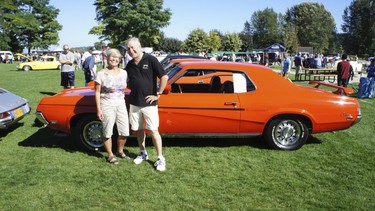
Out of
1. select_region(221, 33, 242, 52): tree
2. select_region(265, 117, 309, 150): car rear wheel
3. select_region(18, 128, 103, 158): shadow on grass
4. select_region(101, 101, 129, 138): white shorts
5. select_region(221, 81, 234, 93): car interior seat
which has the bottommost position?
select_region(18, 128, 103, 158): shadow on grass

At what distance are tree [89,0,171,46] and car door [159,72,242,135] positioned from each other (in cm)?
4835

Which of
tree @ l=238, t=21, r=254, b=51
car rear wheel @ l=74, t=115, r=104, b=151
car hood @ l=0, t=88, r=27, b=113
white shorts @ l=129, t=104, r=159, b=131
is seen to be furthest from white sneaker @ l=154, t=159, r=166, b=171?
tree @ l=238, t=21, r=254, b=51

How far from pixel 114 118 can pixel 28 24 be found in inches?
2648

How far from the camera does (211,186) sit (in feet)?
13.5

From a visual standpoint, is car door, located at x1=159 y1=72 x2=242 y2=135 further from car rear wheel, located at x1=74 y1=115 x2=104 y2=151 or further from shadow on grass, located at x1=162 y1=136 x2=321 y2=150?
car rear wheel, located at x1=74 y1=115 x2=104 y2=151

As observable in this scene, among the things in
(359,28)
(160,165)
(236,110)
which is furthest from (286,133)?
(359,28)

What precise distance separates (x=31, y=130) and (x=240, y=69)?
14.7 feet

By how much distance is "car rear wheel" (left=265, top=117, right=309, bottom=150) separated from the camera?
542 cm

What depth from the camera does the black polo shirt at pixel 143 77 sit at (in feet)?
14.2

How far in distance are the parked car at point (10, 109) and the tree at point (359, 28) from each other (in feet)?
260

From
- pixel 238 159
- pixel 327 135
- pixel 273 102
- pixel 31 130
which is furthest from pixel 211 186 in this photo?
pixel 31 130

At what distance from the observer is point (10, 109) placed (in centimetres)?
597

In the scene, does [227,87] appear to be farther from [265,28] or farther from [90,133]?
[265,28]

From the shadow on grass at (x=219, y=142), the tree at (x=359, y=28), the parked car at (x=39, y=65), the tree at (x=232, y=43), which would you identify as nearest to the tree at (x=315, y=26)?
the tree at (x=359, y=28)
